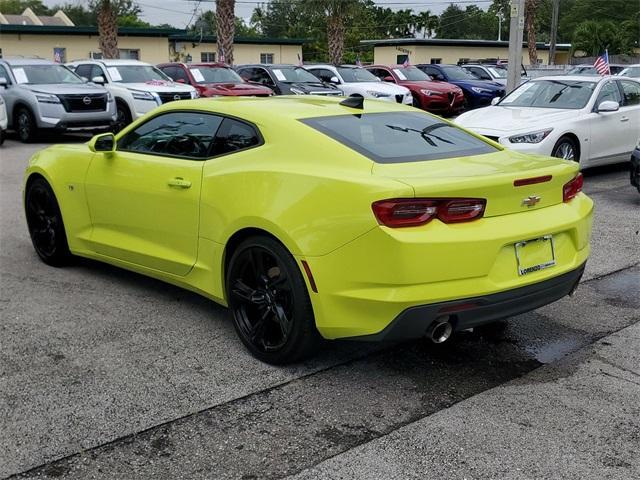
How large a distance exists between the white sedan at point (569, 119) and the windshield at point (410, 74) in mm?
11419

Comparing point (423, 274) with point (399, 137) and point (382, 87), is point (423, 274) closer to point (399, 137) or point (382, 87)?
point (399, 137)

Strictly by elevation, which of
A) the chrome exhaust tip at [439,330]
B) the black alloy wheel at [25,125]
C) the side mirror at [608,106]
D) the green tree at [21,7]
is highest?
the green tree at [21,7]

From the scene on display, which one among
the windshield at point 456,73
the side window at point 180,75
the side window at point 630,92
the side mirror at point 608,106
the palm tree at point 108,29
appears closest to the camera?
the side mirror at point 608,106

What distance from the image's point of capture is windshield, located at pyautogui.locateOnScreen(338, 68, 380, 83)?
21891mm

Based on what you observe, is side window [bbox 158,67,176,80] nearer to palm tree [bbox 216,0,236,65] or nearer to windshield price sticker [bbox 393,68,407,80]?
palm tree [bbox 216,0,236,65]

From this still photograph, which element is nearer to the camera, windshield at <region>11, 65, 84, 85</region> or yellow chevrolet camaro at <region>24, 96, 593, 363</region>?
yellow chevrolet camaro at <region>24, 96, 593, 363</region>

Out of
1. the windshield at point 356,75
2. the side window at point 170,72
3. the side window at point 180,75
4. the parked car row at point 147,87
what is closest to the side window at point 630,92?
the parked car row at point 147,87

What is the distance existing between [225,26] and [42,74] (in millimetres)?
10458

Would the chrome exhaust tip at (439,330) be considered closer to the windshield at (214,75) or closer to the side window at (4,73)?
the side window at (4,73)

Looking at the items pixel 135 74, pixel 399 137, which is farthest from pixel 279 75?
pixel 399 137

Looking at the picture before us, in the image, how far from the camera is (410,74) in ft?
76.6

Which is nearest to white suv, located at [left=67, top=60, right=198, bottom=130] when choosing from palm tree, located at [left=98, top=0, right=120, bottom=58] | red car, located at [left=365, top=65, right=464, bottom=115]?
red car, located at [left=365, top=65, right=464, bottom=115]

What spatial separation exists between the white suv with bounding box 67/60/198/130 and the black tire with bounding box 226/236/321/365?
12690mm

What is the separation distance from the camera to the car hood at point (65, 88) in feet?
51.2
